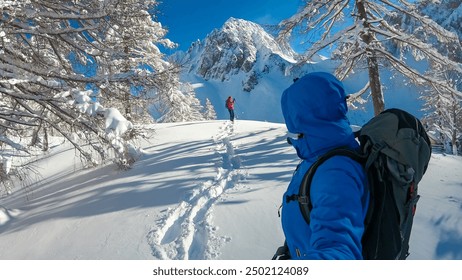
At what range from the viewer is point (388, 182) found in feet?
4.25

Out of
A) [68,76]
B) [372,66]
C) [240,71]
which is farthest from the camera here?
[240,71]

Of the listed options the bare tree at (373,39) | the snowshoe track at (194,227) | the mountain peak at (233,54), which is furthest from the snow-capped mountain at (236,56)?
the snowshoe track at (194,227)

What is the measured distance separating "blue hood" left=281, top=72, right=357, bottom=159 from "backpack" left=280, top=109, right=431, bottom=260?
86mm

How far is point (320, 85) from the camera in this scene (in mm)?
1366

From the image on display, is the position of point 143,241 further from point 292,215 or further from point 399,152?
point 399,152

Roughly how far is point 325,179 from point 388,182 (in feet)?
1.02

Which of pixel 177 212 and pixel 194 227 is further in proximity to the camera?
pixel 177 212

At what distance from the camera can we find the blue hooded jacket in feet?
3.78

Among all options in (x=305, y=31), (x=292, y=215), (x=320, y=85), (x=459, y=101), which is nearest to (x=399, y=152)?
(x=320, y=85)

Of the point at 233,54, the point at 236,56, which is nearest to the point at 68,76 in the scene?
the point at 236,56

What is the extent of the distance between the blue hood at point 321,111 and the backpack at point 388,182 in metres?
0.09

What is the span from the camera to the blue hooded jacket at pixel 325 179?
1.15m

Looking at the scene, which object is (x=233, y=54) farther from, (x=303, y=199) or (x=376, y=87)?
(x=303, y=199)

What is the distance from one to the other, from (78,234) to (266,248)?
3.14m
